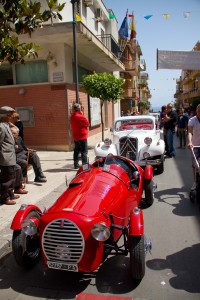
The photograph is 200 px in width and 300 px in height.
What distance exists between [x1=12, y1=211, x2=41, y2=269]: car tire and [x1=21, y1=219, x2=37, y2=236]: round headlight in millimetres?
234

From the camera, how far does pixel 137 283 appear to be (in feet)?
10.6

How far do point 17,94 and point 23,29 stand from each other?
34.5 ft

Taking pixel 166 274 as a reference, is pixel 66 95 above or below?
above

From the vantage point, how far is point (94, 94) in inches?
465

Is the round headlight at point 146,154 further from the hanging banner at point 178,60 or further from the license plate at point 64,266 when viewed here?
the license plate at point 64,266

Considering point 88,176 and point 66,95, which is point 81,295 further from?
point 66,95

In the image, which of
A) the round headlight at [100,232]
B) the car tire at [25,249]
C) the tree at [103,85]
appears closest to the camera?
the round headlight at [100,232]

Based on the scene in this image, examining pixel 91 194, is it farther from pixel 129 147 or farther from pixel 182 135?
pixel 182 135

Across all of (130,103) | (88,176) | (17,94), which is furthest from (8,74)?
(130,103)

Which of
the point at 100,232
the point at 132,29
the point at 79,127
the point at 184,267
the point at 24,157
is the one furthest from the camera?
the point at 132,29

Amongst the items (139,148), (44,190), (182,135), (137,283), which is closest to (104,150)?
(139,148)

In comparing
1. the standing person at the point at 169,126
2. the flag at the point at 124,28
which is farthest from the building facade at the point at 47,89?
the flag at the point at 124,28

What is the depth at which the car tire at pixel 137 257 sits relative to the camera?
10.3ft

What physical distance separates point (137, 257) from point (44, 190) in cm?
407
